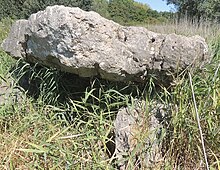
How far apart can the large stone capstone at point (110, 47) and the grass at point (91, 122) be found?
0.10 metres

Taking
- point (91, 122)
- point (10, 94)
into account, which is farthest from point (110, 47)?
point (10, 94)

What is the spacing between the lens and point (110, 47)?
6.75ft

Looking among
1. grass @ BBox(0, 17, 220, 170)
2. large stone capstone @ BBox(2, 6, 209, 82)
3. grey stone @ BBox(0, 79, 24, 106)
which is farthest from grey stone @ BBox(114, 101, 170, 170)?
grey stone @ BBox(0, 79, 24, 106)

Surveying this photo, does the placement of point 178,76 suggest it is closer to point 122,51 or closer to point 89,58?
point 122,51

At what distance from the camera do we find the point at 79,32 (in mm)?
1999

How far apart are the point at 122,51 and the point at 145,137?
20.4 inches

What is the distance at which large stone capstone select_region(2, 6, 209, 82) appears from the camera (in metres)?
2.00

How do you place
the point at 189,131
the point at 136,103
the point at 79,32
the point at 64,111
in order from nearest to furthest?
the point at 189,131
the point at 79,32
the point at 136,103
the point at 64,111

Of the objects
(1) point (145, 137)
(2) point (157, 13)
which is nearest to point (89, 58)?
(1) point (145, 137)

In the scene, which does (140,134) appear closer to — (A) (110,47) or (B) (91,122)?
(B) (91,122)

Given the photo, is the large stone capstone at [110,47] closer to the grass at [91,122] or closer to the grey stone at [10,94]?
the grass at [91,122]

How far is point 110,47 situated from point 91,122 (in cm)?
47

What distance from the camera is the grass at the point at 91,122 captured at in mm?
Result: 1847

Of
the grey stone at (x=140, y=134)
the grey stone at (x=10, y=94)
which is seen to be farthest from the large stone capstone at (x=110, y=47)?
the grey stone at (x=10, y=94)
